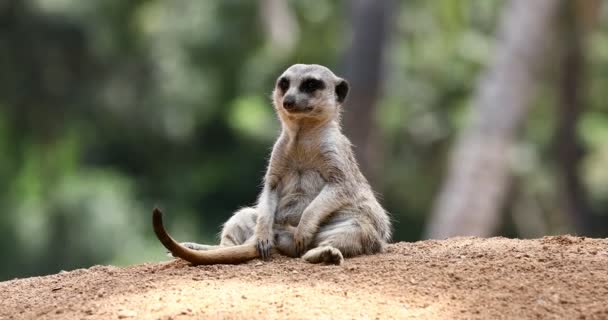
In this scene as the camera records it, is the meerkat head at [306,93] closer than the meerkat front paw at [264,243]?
No

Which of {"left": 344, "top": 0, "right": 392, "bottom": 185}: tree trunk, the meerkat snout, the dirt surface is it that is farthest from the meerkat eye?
{"left": 344, "top": 0, "right": 392, "bottom": 185}: tree trunk

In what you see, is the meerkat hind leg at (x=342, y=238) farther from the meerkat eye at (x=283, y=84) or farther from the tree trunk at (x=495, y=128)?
the tree trunk at (x=495, y=128)

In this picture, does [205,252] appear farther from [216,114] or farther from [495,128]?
[216,114]

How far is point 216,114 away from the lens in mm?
25281

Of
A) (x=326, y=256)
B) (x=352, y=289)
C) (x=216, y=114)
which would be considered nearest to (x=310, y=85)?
(x=326, y=256)

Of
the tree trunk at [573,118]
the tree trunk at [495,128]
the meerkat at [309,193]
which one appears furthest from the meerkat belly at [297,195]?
the tree trunk at [573,118]

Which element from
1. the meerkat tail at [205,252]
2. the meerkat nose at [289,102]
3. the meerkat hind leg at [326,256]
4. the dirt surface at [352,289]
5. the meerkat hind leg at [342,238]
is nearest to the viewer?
the dirt surface at [352,289]

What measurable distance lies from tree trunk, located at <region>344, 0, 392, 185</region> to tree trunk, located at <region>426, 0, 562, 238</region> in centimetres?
121

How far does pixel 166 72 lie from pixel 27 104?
3946 millimetres

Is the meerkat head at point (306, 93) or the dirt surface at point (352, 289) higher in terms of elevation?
the meerkat head at point (306, 93)

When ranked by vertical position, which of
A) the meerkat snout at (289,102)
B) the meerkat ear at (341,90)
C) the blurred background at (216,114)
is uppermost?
the meerkat ear at (341,90)

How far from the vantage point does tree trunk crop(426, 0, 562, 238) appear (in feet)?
46.1

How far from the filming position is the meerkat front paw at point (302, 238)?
5.34 metres

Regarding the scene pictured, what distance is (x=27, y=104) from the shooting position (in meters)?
19.6
